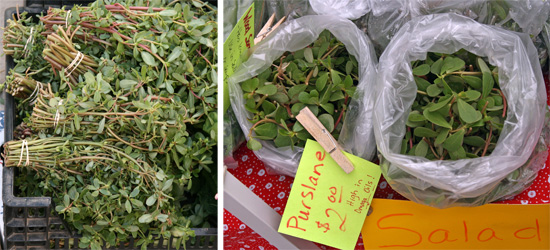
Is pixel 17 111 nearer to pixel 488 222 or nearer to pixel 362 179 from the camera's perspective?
pixel 362 179

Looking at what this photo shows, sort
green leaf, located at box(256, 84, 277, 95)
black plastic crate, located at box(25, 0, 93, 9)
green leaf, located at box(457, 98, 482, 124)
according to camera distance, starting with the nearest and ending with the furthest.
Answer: green leaf, located at box(457, 98, 482, 124), green leaf, located at box(256, 84, 277, 95), black plastic crate, located at box(25, 0, 93, 9)

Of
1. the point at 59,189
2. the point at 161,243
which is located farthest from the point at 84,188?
the point at 161,243

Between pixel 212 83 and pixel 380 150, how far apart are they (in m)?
0.34

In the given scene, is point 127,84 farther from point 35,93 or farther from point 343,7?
point 343,7

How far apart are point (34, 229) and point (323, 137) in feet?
1.99

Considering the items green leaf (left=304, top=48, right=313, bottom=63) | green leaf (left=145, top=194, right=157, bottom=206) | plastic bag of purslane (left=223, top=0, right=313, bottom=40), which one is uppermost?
plastic bag of purslane (left=223, top=0, right=313, bottom=40)

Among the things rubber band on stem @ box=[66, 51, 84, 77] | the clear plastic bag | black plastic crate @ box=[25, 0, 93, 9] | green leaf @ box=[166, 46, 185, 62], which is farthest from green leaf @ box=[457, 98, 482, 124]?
black plastic crate @ box=[25, 0, 93, 9]

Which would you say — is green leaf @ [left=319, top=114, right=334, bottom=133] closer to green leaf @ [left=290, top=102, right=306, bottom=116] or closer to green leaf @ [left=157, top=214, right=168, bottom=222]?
green leaf @ [left=290, top=102, right=306, bottom=116]

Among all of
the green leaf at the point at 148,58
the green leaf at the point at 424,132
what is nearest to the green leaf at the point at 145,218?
the green leaf at the point at 148,58

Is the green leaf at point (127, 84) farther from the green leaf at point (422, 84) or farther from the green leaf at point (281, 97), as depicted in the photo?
the green leaf at point (422, 84)

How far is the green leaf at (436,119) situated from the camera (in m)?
0.83

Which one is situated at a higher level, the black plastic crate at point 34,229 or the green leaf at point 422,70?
the green leaf at point 422,70

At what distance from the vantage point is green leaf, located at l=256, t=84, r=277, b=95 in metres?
0.93

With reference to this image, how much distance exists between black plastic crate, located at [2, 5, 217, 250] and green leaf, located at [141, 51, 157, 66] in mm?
328
